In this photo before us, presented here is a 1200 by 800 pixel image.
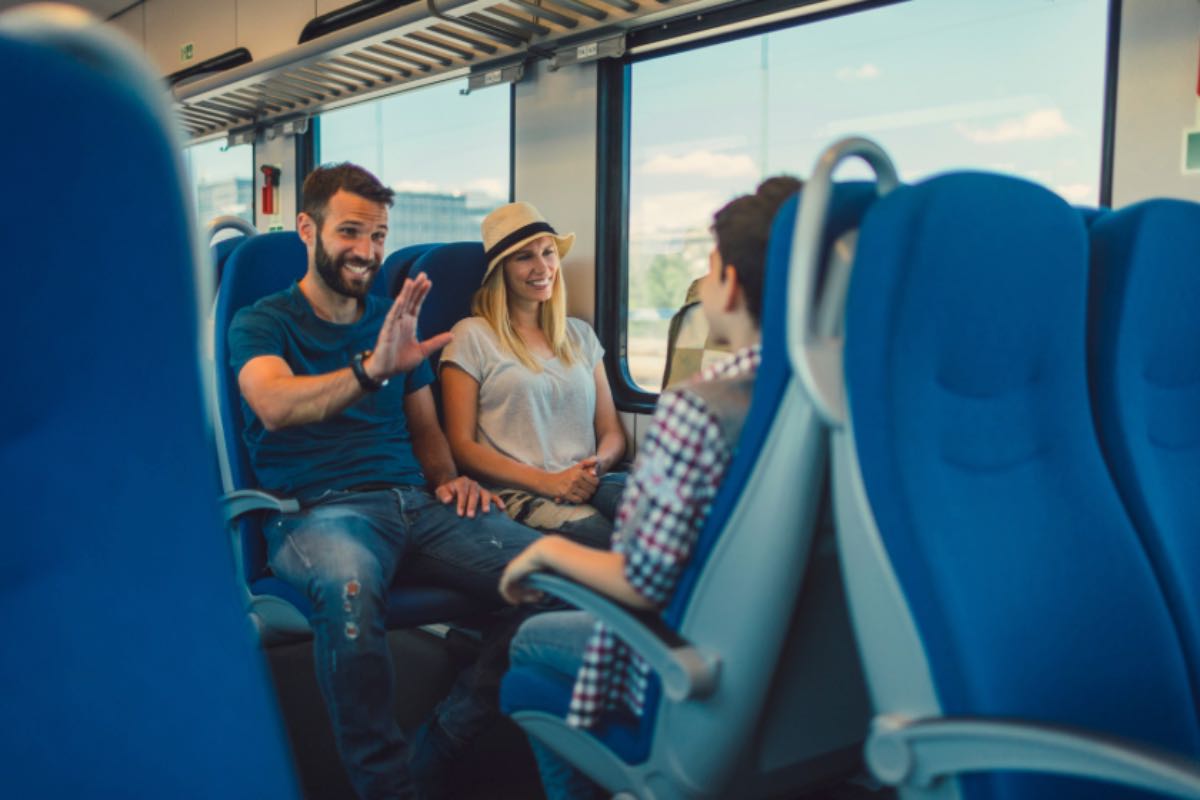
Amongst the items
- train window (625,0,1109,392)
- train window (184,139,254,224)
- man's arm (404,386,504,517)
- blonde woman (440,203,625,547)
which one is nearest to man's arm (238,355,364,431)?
man's arm (404,386,504,517)


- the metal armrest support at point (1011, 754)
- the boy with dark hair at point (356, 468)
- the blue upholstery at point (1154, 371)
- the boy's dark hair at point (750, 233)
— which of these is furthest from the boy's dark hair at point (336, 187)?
the metal armrest support at point (1011, 754)

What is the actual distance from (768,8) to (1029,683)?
281 cm

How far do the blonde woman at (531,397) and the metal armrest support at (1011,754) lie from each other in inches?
59.6

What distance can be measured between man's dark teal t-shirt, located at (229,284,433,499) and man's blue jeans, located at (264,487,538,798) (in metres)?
0.08

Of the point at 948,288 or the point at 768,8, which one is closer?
the point at 948,288

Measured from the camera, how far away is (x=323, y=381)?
2.22 meters

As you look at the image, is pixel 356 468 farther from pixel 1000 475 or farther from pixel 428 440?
pixel 1000 475

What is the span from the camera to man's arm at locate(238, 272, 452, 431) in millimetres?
2199

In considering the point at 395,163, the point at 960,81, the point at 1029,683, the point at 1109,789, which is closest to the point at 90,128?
the point at 1029,683

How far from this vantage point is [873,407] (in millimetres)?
1098

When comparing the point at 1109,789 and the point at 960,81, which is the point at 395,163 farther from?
the point at 1109,789

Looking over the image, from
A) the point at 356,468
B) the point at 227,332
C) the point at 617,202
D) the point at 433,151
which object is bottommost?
the point at 356,468

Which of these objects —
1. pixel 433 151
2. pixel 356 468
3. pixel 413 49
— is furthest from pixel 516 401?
pixel 433 151

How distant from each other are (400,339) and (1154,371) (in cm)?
155
